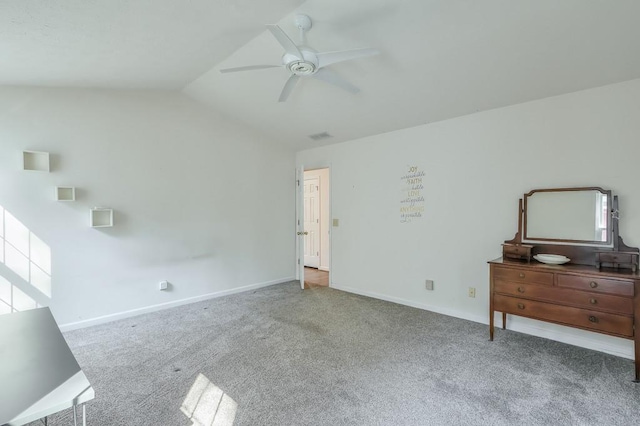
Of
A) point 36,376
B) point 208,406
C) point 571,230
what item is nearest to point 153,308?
point 208,406

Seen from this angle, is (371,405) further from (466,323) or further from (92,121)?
(92,121)

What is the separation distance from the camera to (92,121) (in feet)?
11.1

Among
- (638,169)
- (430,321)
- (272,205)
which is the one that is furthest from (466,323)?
(272,205)

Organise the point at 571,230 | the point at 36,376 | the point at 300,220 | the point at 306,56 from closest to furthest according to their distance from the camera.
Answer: the point at 36,376, the point at 306,56, the point at 571,230, the point at 300,220

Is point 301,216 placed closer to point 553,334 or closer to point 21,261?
point 21,261

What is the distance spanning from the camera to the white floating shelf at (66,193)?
3.18 metres

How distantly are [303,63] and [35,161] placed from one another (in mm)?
2918

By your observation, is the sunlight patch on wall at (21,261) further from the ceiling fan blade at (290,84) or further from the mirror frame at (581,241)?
the mirror frame at (581,241)

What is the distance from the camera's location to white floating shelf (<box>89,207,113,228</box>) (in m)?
3.36


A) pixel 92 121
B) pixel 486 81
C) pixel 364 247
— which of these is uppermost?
pixel 486 81

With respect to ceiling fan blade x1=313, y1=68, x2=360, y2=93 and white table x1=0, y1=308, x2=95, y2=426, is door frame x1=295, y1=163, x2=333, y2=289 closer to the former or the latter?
ceiling fan blade x1=313, y1=68, x2=360, y2=93

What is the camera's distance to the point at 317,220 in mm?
6602

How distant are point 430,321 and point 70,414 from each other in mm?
3237

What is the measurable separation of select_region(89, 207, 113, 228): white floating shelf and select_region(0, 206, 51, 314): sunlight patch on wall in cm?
46
